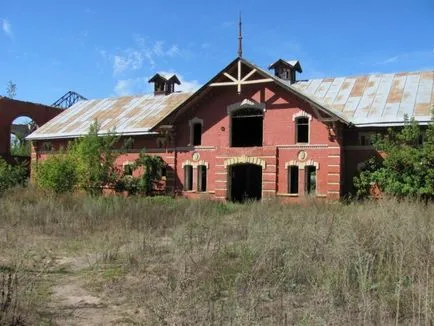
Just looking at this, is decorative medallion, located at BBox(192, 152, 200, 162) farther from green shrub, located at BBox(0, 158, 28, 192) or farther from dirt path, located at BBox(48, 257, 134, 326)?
dirt path, located at BBox(48, 257, 134, 326)

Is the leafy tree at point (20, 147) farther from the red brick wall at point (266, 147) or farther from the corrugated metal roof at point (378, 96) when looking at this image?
the corrugated metal roof at point (378, 96)

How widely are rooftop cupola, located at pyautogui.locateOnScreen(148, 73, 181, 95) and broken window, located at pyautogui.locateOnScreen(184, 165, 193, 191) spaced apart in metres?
8.80

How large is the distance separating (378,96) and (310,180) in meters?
5.48

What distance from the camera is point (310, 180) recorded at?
25.5m

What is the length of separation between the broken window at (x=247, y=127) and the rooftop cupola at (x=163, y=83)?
8.05 metres

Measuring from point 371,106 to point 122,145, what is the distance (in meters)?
14.8

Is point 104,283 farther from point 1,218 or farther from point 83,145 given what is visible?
point 83,145

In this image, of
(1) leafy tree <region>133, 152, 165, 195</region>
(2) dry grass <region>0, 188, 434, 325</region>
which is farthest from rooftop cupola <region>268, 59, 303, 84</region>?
(2) dry grass <region>0, 188, 434, 325</region>

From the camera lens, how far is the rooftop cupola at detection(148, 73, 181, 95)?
35.3 meters

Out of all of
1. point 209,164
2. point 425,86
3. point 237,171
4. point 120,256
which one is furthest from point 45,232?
point 425,86

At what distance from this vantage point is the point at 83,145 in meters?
25.7

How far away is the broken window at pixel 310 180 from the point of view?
24953 mm

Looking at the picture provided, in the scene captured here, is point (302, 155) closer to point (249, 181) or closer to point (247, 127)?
point (249, 181)

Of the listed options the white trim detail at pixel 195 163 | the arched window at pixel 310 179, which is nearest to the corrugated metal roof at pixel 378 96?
the arched window at pixel 310 179
